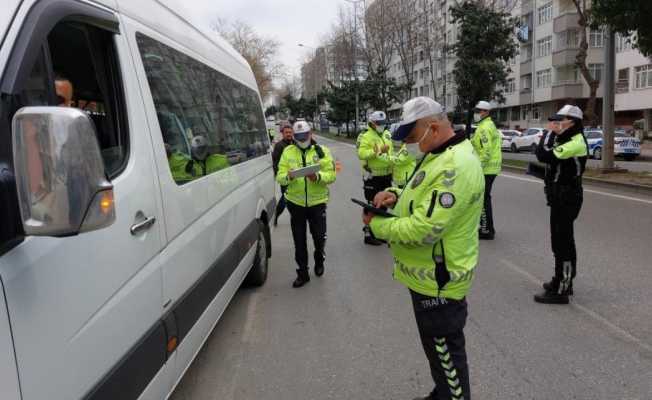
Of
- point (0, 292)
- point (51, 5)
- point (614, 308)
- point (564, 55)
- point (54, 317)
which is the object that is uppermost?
point (564, 55)

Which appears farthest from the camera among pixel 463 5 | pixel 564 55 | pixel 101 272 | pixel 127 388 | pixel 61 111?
pixel 564 55

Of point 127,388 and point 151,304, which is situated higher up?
point 151,304

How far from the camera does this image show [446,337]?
2.72 m

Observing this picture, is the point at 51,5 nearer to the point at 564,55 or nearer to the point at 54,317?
the point at 54,317

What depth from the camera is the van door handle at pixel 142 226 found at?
229cm

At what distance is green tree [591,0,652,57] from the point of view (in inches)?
429

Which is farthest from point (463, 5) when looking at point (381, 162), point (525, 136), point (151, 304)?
point (151, 304)

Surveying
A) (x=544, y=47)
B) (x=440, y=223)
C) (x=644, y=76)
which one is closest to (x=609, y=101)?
(x=440, y=223)

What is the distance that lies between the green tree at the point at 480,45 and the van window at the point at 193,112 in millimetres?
21482

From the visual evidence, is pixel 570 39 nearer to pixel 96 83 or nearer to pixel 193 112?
pixel 193 112

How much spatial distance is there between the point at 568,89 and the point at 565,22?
5.44 m

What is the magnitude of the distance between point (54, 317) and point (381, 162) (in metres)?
6.23

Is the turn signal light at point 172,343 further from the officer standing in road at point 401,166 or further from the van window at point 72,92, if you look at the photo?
the officer standing in road at point 401,166

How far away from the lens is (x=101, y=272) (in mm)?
2006
